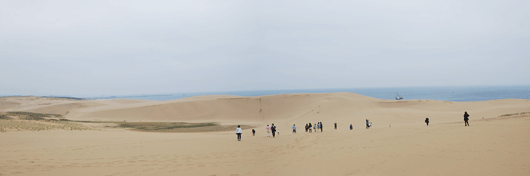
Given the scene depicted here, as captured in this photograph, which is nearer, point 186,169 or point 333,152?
point 186,169

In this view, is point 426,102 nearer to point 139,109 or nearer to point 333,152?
point 333,152

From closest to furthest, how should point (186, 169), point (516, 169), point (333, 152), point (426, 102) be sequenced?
point (516, 169), point (186, 169), point (333, 152), point (426, 102)

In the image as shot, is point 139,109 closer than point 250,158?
No

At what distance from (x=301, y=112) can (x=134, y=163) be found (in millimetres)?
31177

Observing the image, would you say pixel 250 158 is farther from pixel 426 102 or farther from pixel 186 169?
pixel 426 102

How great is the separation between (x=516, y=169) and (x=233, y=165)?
740 cm

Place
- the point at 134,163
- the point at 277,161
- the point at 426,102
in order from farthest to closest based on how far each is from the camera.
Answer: the point at 426,102 < the point at 277,161 < the point at 134,163

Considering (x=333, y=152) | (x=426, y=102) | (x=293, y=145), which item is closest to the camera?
(x=333, y=152)

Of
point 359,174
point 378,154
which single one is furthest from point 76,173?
point 378,154

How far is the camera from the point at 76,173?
7.71m

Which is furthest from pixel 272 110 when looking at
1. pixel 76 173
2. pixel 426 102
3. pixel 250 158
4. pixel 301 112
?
pixel 76 173

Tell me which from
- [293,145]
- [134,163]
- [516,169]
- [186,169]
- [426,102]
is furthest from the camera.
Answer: [426,102]

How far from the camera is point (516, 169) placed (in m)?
7.48

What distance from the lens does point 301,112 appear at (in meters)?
38.9
